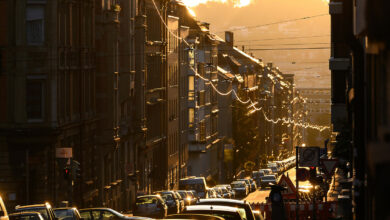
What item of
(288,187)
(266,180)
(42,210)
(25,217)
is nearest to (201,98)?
(266,180)

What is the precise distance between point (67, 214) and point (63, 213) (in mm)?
334

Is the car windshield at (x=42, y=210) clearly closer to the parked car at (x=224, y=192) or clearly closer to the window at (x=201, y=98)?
the parked car at (x=224, y=192)

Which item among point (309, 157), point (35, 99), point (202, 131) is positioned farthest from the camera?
point (202, 131)

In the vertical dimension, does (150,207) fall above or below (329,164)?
below

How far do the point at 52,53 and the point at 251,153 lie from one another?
96648 mm

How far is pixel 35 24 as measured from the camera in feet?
150

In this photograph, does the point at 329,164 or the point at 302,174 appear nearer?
the point at 329,164

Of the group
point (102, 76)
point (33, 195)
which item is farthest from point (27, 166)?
point (102, 76)

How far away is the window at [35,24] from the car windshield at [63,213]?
1634 cm

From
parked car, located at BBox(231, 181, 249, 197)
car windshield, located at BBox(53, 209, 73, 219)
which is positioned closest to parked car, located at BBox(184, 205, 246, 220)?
car windshield, located at BBox(53, 209, 73, 219)

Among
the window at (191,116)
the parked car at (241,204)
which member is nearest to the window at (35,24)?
the parked car at (241,204)

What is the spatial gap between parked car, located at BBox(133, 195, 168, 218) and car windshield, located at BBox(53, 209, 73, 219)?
10.2m

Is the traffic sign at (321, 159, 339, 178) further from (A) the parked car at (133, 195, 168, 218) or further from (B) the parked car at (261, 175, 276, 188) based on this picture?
(B) the parked car at (261, 175, 276, 188)

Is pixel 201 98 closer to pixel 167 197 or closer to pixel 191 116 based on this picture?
pixel 191 116
